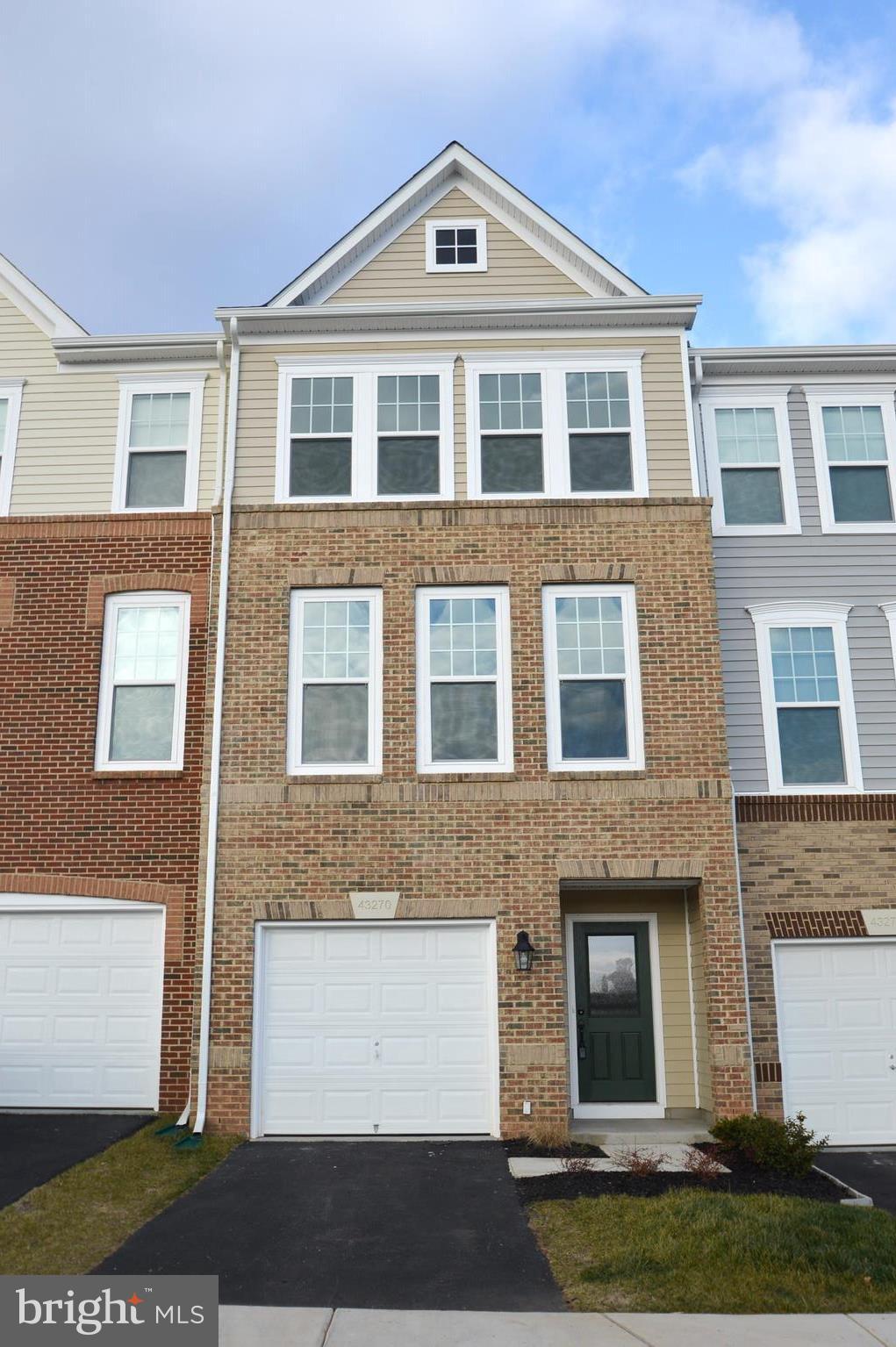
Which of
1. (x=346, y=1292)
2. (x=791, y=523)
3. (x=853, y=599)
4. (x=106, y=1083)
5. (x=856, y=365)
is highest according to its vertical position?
(x=856, y=365)

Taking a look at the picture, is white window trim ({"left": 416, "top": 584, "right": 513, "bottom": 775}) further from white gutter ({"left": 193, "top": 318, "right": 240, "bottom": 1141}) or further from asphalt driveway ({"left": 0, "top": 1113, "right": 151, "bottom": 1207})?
asphalt driveway ({"left": 0, "top": 1113, "right": 151, "bottom": 1207})

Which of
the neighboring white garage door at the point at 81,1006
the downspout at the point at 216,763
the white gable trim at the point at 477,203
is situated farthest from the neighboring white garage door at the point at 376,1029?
the white gable trim at the point at 477,203

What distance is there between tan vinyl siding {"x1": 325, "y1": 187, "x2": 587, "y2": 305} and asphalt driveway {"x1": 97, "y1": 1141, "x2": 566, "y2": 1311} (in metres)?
9.90

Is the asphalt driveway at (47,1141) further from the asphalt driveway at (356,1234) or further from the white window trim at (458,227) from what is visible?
the white window trim at (458,227)

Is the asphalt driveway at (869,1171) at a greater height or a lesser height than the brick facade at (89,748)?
lesser

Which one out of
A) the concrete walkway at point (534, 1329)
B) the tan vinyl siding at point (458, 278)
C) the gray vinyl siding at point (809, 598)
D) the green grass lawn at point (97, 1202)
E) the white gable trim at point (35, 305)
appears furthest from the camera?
the white gable trim at point (35, 305)

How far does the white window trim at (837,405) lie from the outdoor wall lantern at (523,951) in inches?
256

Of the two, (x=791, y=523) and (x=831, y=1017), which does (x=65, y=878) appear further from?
(x=791, y=523)

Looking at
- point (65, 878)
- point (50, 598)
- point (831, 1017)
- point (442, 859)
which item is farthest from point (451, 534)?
point (831, 1017)

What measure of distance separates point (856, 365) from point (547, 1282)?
11492 millimetres

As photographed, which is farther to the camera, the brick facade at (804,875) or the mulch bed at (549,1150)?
the brick facade at (804,875)

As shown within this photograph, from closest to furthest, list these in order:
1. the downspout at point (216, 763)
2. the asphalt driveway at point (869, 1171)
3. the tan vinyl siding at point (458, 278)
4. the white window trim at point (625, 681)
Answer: the asphalt driveway at point (869, 1171), the downspout at point (216, 763), the white window trim at point (625, 681), the tan vinyl siding at point (458, 278)

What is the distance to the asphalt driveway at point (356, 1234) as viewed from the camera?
23.4 ft

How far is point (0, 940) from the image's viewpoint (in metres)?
12.7
